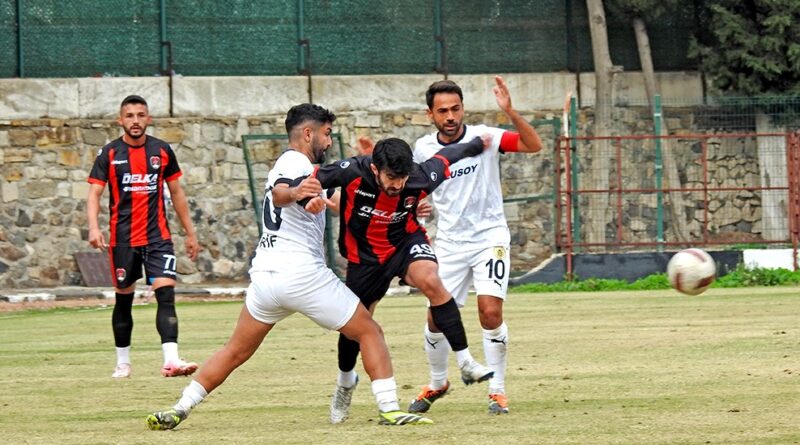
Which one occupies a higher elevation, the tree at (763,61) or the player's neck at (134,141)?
the tree at (763,61)

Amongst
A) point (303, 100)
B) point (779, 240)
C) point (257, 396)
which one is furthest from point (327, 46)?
point (257, 396)

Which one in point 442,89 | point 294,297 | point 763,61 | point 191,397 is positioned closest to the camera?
point 294,297

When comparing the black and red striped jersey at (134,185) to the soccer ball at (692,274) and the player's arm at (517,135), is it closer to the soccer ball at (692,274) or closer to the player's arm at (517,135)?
the player's arm at (517,135)

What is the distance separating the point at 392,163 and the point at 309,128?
56 centimetres

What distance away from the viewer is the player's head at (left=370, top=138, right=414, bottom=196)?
344 inches

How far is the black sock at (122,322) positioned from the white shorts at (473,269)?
3246mm

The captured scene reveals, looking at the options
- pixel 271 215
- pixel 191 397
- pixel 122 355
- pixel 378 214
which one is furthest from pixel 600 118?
pixel 191 397

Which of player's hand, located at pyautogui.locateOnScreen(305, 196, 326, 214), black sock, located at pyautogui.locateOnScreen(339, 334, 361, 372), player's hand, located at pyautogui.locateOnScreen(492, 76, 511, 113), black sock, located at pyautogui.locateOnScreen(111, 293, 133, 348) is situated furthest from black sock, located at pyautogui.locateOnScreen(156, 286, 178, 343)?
player's hand, located at pyautogui.locateOnScreen(305, 196, 326, 214)

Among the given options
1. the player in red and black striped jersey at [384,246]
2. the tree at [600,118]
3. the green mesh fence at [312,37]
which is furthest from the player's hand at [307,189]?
the green mesh fence at [312,37]

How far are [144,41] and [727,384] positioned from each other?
17.2 m

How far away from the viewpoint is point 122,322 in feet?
41.5

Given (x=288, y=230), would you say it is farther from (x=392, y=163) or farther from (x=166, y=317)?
(x=166, y=317)

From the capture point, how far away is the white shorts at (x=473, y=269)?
9969 millimetres

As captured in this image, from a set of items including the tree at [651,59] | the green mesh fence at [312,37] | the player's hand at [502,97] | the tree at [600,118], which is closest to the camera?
the player's hand at [502,97]
